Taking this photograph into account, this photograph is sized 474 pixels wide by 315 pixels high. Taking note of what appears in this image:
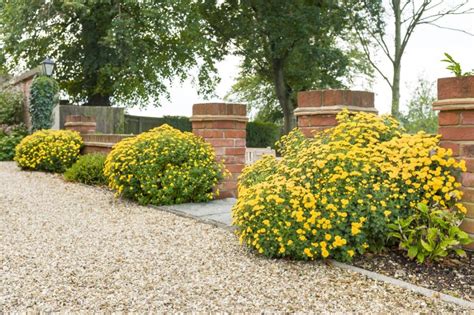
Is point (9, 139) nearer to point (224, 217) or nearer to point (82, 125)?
point (82, 125)

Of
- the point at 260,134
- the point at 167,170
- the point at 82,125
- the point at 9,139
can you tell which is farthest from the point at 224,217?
the point at 260,134

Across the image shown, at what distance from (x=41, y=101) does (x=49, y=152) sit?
4.15m

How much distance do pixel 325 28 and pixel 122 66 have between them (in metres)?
7.90

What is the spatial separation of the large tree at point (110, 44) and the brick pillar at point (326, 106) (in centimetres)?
1080

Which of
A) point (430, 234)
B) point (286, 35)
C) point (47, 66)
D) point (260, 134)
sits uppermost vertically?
point (286, 35)

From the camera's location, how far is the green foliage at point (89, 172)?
8078 millimetres

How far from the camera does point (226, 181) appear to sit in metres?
6.29

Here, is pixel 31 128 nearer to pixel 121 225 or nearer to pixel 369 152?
pixel 121 225

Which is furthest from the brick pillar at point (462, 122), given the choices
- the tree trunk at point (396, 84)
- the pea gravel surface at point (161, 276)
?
the tree trunk at point (396, 84)

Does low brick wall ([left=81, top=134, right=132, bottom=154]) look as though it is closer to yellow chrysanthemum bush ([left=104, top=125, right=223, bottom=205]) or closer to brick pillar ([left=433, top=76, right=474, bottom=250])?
yellow chrysanthemum bush ([left=104, top=125, right=223, bottom=205])

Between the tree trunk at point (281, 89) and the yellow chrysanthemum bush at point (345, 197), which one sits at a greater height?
the tree trunk at point (281, 89)

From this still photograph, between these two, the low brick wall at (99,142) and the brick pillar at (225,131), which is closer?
the brick pillar at (225,131)

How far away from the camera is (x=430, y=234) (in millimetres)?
3449

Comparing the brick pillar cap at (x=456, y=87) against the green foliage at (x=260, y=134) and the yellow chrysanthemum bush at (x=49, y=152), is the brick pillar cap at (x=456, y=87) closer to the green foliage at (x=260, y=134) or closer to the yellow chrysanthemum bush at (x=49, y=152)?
the yellow chrysanthemum bush at (x=49, y=152)
